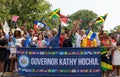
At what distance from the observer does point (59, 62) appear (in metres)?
15.0

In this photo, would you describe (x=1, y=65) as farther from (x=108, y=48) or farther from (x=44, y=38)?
(x=108, y=48)

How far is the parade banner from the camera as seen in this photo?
14758 millimetres

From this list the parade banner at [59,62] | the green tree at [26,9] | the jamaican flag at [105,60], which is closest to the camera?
the parade banner at [59,62]

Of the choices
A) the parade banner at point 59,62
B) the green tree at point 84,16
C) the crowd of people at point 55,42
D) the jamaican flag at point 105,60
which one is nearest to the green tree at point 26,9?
the crowd of people at point 55,42

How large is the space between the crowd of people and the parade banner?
17.2 inches

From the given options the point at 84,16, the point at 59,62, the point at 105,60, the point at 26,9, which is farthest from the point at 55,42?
the point at 84,16

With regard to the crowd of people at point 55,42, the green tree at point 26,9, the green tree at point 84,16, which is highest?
the green tree at point 84,16

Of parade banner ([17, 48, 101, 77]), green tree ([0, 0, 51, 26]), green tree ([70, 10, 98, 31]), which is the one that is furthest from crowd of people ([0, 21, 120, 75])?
green tree ([70, 10, 98, 31])

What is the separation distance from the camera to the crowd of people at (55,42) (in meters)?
15.2

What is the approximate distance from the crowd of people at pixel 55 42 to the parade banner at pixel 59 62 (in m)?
0.44

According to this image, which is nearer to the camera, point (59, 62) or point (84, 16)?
point (59, 62)

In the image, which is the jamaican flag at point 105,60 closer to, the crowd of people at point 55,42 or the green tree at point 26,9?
the crowd of people at point 55,42

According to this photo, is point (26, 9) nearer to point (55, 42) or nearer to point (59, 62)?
point (55, 42)

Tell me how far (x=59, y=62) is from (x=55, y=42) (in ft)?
2.51
